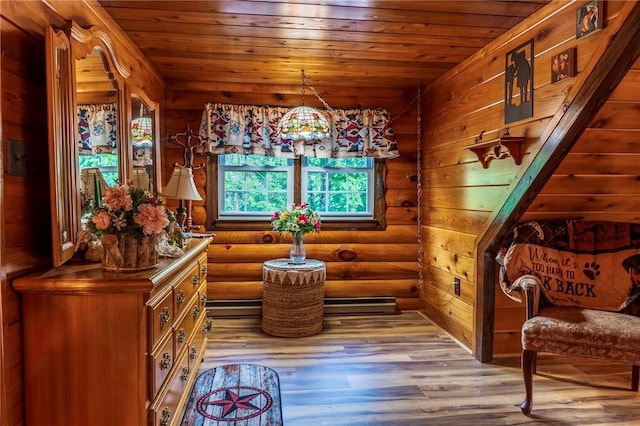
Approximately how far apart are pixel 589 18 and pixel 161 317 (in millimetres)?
2474

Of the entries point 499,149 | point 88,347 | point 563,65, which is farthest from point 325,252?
point 88,347

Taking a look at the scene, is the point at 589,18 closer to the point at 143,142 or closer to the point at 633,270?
the point at 633,270

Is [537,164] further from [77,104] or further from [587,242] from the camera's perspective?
[77,104]

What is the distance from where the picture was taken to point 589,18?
6.76ft

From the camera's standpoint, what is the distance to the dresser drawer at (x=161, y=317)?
1.67m

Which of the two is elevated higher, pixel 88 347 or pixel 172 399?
pixel 88 347

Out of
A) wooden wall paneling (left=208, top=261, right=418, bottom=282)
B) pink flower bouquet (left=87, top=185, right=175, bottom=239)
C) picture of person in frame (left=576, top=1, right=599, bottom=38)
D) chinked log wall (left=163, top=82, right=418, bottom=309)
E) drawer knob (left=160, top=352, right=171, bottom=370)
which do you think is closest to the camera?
pink flower bouquet (left=87, top=185, right=175, bottom=239)

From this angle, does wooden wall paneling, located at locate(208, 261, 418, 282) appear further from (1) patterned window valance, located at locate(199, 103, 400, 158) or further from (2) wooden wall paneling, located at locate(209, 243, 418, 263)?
(1) patterned window valance, located at locate(199, 103, 400, 158)

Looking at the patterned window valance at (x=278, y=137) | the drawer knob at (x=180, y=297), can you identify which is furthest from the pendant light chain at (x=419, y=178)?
the drawer knob at (x=180, y=297)

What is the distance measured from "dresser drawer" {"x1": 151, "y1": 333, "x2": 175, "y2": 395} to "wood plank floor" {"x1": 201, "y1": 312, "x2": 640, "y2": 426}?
0.73 m

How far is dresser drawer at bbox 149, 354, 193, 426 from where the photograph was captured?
1.73 meters

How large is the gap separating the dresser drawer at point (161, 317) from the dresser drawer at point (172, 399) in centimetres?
26

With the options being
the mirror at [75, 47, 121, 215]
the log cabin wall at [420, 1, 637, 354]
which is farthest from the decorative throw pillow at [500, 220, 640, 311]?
the mirror at [75, 47, 121, 215]

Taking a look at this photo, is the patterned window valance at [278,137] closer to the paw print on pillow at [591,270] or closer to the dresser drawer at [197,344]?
the dresser drawer at [197,344]
